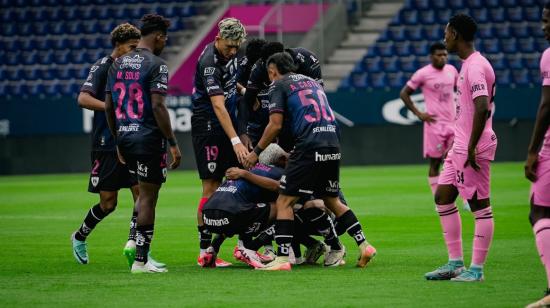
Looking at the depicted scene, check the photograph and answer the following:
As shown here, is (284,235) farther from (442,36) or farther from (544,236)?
(442,36)

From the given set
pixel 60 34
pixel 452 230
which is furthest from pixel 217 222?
pixel 60 34

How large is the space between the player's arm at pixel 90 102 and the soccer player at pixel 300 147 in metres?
1.89

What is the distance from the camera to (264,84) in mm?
11117

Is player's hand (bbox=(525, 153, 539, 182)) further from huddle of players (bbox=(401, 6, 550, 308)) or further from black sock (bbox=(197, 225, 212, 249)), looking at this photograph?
black sock (bbox=(197, 225, 212, 249))

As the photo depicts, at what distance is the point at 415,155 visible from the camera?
2775 cm

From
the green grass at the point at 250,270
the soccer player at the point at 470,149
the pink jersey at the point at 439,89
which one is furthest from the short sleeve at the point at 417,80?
the soccer player at the point at 470,149

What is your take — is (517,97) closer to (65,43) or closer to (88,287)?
(65,43)

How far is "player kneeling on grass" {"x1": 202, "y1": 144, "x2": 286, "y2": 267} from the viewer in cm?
1020

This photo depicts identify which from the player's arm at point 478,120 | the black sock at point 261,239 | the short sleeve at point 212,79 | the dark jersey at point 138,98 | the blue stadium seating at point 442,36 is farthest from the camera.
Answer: the blue stadium seating at point 442,36

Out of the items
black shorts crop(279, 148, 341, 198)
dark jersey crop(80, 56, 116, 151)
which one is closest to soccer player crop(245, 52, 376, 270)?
black shorts crop(279, 148, 341, 198)

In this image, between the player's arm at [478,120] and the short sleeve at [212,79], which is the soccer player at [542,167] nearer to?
the player's arm at [478,120]

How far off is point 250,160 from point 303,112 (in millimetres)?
686

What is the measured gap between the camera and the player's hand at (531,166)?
7.27m

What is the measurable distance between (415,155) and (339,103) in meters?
2.43
